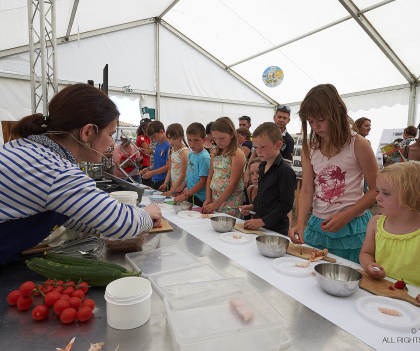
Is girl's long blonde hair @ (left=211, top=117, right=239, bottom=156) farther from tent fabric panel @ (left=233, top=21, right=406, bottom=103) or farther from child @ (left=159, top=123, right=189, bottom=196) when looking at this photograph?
tent fabric panel @ (left=233, top=21, right=406, bottom=103)

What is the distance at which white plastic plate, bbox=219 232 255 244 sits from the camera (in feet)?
5.22

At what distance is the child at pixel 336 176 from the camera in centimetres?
164

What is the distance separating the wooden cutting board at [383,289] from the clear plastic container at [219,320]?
0.48m

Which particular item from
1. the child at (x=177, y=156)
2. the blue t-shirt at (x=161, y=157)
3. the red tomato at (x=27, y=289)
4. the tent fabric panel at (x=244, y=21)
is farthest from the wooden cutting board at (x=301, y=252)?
the tent fabric panel at (x=244, y=21)

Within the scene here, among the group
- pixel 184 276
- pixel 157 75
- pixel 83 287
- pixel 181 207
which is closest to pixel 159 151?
pixel 181 207

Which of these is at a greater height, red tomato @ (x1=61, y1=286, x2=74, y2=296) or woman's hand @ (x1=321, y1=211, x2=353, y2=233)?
woman's hand @ (x1=321, y1=211, x2=353, y2=233)

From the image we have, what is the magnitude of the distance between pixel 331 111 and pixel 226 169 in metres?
1.29

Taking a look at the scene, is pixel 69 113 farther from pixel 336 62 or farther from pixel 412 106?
pixel 412 106

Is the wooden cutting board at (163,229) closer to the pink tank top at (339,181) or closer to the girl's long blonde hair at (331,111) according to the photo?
the pink tank top at (339,181)

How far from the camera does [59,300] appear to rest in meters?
0.85

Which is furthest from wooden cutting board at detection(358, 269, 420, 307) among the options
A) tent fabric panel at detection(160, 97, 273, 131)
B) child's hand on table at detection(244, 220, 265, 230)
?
tent fabric panel at detection(160, 97, 273, 131)

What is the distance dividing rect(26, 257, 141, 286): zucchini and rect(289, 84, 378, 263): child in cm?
101

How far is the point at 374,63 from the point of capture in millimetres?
6609

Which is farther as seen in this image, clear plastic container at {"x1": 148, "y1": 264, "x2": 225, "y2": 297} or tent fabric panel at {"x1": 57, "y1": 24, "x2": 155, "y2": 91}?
tent fabric panel at {"x1": 57, "y1": 24, "x2": 155, "y2": 91}
